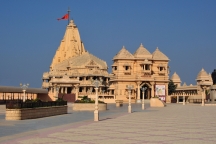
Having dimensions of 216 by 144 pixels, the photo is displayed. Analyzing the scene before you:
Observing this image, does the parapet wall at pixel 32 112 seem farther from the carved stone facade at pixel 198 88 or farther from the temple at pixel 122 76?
the carved stone facade at pixel 198 88

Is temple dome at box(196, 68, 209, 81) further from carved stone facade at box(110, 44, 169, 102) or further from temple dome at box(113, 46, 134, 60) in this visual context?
temple dome at box(113, 46, 134, 60)

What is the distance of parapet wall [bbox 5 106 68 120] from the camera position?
23.6m

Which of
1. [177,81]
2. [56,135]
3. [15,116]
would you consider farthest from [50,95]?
[177,81]

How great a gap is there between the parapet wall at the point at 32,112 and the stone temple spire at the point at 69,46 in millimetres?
67626

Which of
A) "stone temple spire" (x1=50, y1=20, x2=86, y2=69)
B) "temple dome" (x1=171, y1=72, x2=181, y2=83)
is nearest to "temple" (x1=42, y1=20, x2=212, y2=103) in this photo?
"stone temple spire" (x1=50, y1=20, x2=86, y2=69)

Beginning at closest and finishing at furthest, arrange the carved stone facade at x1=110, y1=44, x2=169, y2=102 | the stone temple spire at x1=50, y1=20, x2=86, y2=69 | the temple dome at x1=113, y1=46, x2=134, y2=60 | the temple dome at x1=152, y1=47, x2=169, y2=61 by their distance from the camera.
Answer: the carved stone facade at x1=110, y1=44, x2=169, y2=102
the temple dome at x1=113, y1=46, x2=134, y2=60
the temple dome at x1=152, y1=47, x2=169, y2=61
the stone temple spire at x1=50, y1=20, x2=86, y2=69

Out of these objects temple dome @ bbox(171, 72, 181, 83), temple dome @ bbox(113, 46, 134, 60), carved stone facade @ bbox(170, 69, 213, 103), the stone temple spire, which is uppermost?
the stone temple spire

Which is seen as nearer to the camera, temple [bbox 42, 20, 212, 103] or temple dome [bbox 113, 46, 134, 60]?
temple [bbox 42, 20, 212, 103]

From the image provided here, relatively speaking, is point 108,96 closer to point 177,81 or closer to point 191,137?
point 177,81

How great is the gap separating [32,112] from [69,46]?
73.7 metres

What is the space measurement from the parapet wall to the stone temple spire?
67626 millimetres

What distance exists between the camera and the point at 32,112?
2542cm

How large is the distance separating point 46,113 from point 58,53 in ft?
243

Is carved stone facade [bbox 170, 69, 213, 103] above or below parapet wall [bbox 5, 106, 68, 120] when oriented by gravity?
above
